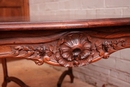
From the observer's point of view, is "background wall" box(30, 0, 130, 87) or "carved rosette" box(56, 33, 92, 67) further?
"background wall" box(30, 0, 130, 87)

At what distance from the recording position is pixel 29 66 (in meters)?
2.41

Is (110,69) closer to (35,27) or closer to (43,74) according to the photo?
(43,74)

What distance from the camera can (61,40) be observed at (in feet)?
2.13

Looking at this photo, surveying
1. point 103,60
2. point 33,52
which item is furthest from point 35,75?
point 33,52

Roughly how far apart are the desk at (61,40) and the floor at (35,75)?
1109 millimetres

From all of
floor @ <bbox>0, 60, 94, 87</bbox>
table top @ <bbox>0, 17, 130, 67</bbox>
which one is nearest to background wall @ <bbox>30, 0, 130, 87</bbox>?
floor @ <bbox>0, 60, 94, 87</bbox>

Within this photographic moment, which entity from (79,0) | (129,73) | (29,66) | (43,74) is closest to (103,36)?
(129,73)

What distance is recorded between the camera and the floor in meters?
1.79

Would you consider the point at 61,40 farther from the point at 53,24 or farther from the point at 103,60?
the point at 103,60

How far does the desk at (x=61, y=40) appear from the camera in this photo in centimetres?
59

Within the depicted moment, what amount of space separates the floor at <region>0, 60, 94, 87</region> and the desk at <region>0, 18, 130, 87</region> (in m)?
1.11

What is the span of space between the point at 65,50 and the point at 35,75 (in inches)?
57.9

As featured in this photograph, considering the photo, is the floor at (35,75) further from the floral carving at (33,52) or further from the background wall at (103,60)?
the floral carving at (33,52)

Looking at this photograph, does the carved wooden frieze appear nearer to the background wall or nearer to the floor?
the background wall
